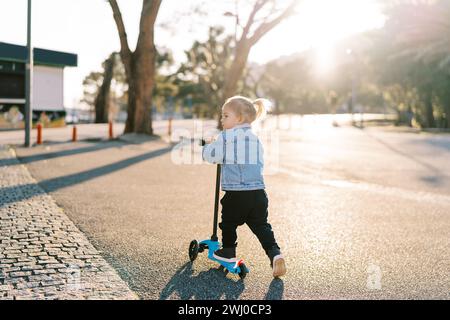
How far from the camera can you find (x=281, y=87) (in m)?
83.4

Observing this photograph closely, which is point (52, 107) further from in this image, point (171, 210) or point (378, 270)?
point (378, 270)

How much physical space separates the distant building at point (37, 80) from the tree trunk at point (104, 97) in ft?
30.3

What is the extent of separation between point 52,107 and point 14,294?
28522 millimetres

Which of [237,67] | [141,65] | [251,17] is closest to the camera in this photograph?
[141,65]

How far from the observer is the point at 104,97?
40.8 metres

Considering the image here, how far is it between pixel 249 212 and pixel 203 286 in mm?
747

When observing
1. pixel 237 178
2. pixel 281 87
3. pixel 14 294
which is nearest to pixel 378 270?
pixel 237 178

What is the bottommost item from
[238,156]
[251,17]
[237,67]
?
[238,156]

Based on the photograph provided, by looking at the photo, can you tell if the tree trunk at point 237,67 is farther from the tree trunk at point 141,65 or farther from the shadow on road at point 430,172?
the shadow on road at point 430,172

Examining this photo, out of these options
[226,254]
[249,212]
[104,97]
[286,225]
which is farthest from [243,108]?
[104,97]

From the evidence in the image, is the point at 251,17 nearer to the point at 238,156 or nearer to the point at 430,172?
the point at 430,172

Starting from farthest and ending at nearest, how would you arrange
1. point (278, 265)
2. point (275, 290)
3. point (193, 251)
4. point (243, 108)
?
point (193, 251), point (243, 108), point (278, 265), point (275, 290)

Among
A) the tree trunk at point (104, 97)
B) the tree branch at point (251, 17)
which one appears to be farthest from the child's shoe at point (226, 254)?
the tree trunk at point (104, 97)

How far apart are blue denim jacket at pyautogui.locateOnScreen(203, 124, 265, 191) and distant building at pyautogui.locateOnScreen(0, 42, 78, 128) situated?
26194 millimetres
